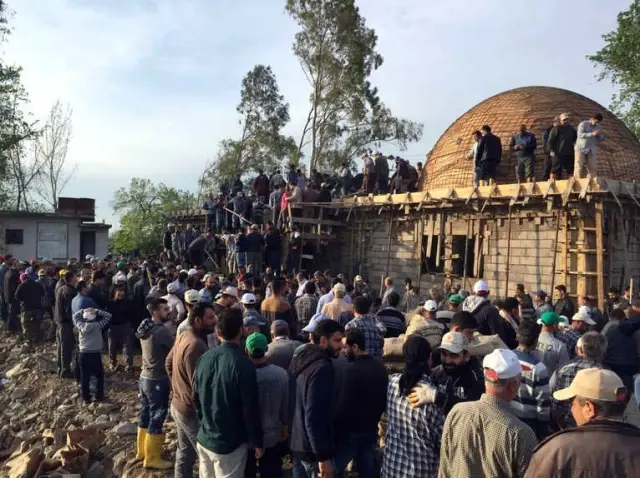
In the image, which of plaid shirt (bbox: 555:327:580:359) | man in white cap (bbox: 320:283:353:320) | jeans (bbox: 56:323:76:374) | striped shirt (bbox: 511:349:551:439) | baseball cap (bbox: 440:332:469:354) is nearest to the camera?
baseball cap (bbox: 440:332:469:354)

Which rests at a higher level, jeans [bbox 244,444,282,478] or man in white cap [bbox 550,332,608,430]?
man in white cap [bbox 550,332,608,430]

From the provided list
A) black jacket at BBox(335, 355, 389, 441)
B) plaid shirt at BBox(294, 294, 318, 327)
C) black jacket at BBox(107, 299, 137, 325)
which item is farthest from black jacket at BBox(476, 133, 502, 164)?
black jacket at BBox(335, 355, 389, 441)

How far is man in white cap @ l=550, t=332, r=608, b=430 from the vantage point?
186 inches

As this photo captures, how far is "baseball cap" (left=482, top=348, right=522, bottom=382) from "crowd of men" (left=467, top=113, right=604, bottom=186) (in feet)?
30.4

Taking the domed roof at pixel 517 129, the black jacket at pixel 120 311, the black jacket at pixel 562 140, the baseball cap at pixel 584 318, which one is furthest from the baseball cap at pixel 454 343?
the domed roof at pixel 517 129

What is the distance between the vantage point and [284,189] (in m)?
17.4

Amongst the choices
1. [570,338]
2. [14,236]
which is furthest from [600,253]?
[14,236]

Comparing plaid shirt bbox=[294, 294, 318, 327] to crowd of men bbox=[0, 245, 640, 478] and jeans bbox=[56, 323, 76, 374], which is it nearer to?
crowd of men bbox=[0, 245, 640, 478]

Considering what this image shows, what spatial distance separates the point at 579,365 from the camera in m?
4.78

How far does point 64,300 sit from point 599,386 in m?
9.54

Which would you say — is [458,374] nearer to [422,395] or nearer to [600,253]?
[422,395]

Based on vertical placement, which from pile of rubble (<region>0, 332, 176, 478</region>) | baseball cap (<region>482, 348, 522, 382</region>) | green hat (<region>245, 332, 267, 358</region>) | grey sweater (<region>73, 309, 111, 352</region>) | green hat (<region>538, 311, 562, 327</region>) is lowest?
pile of rubble (<region>0, 332, 176, 478</region>)

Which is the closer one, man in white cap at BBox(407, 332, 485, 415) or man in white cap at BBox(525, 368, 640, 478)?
man in white cap at BBox(525, 368, 640, 478)

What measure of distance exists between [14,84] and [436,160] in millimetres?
22160
